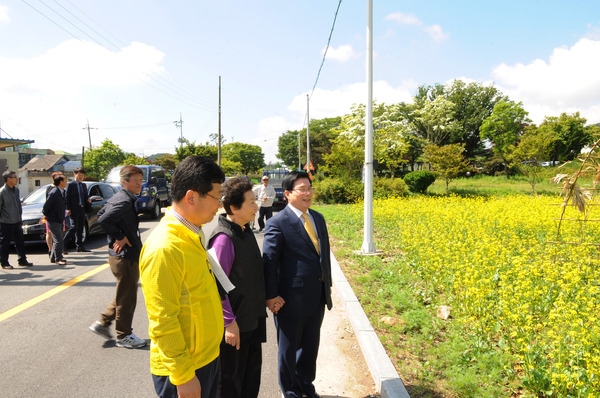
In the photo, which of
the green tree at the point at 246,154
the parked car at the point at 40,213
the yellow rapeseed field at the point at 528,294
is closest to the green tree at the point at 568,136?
the yellow rapeseed field at the point at 528,294

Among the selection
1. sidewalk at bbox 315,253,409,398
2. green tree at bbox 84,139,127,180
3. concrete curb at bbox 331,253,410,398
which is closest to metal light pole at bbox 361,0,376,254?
concrete curb at bbox 331,253,410,398

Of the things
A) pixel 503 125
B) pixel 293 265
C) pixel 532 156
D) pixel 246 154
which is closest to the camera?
pixel 293 265

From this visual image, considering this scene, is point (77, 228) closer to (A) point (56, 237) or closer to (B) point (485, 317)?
(A) point (56, 237)

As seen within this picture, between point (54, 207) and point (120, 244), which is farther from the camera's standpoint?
point (54, 207)

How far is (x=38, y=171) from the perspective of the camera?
174 feet

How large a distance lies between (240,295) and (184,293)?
0.87m

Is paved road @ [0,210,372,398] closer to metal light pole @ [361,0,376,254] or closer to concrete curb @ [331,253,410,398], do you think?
concrete curb @ [331,253,410,398]

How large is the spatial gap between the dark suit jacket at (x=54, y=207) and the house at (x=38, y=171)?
1298 inches

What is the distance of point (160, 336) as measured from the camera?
1.71 metres

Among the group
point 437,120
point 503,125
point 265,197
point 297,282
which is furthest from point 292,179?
point 503,125

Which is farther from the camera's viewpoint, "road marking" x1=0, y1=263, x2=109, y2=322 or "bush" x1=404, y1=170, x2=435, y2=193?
"bush" x1=404, y1=170, x2=435, y2=193

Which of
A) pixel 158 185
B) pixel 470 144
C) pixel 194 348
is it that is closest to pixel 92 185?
pixel 158 185

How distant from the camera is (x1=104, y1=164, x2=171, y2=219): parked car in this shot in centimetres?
1491

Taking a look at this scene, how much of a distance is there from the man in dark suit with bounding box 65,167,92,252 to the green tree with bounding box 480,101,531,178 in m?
42.3
